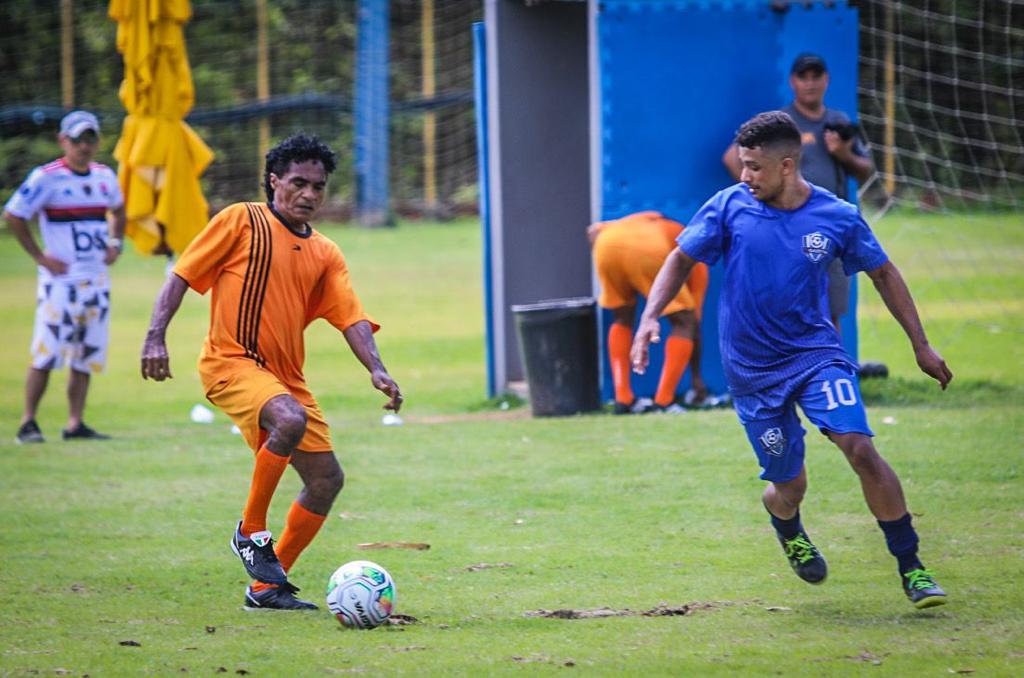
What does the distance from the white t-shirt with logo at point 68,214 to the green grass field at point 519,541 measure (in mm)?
1363

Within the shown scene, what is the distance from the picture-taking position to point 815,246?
6.23m

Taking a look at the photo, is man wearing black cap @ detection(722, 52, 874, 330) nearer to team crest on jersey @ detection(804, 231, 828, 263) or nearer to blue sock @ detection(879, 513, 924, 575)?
team crest on jersey @ detection(804, 231, 828, 263)

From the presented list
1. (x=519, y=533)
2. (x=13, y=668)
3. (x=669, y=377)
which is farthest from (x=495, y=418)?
(x=13, y=668)

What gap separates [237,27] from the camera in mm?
31234

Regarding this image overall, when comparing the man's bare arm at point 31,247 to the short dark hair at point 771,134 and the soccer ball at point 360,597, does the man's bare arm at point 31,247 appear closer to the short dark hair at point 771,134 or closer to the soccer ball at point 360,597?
the soccer ball at point 360,597

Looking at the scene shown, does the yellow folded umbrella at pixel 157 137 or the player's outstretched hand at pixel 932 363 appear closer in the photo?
the player's outstretched hand at pixel 932 363

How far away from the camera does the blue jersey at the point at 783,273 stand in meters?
6.23

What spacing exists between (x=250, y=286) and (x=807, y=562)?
2.62 meters

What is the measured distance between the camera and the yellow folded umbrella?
12039mm

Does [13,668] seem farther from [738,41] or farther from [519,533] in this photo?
[738,41]

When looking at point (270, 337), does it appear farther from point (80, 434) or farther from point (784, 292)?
point (80, 434)

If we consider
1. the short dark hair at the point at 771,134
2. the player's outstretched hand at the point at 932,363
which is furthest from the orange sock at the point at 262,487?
the player's outstretched hand at the point at 932,363

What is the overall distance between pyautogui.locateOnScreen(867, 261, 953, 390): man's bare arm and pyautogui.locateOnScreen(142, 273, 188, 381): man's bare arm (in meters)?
2.87

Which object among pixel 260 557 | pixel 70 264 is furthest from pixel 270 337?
pixel 70 264
